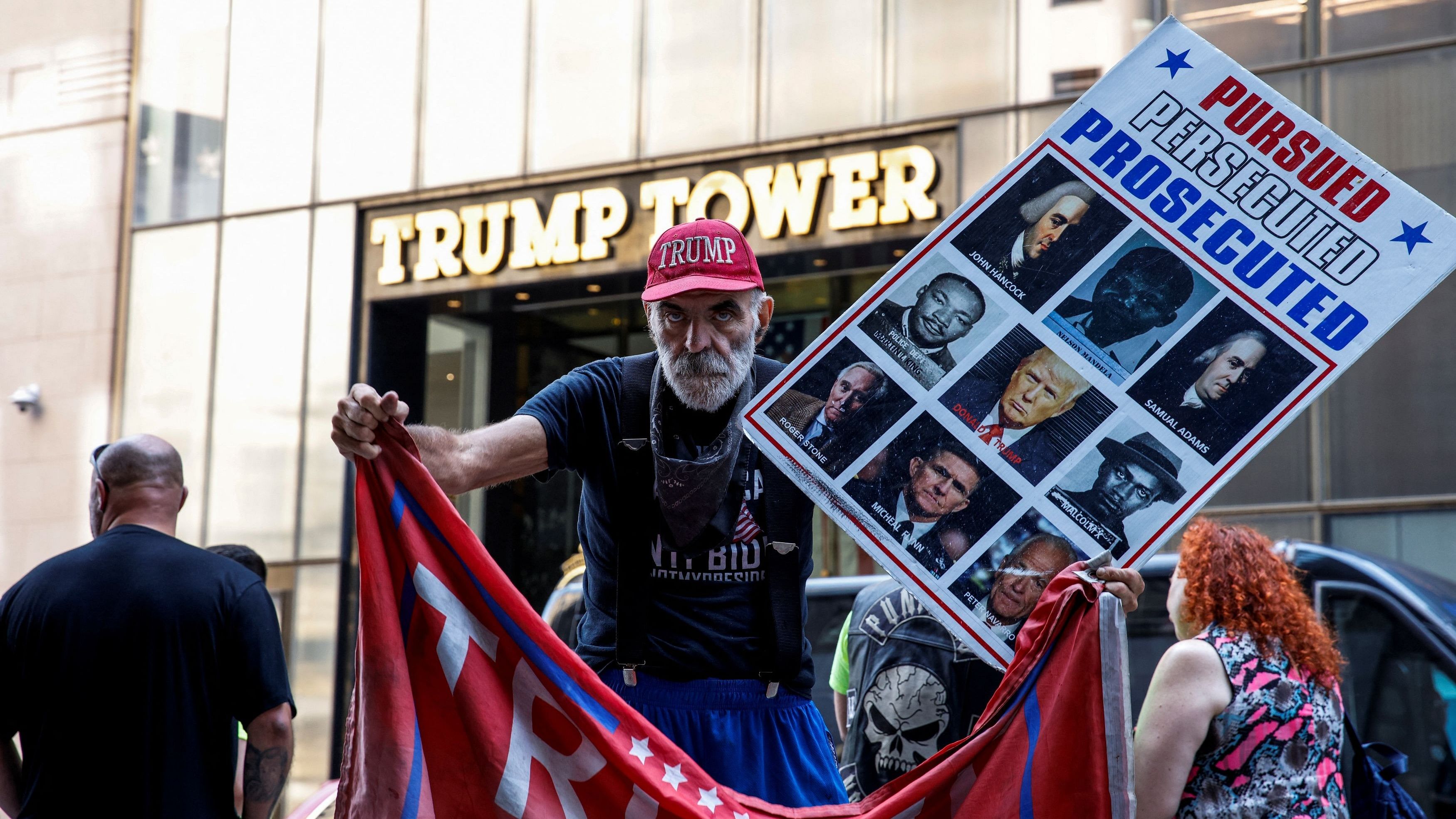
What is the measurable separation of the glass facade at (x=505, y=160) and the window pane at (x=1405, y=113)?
2cm

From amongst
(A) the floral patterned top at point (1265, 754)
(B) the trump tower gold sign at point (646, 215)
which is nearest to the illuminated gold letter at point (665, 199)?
(B) the trump tower gold sign at point (646, 215)

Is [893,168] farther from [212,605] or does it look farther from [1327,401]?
[212,605]

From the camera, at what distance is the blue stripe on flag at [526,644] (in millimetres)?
2797

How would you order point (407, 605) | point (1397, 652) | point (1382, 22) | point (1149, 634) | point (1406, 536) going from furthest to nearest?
point (1382, 22), point (1406, 536), point (1149, 634), point (1397, 652), point (407, 605)

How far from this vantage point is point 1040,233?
9.54 feet

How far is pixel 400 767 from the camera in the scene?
261 centimetres

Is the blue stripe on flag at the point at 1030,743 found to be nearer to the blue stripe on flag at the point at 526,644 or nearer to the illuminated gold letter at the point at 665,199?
the blue stripe on flag at the point at 526,644

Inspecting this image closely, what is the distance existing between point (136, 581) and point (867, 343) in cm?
213

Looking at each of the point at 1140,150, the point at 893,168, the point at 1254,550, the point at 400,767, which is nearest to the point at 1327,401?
the point at 893,168

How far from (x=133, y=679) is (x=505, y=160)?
1124 cm

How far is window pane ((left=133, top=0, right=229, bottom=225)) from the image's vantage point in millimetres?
15914

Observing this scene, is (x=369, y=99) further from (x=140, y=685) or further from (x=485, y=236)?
(x=140, y=685)

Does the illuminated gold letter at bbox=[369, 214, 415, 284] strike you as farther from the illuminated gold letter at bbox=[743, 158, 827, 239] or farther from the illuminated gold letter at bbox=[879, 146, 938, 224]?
the illuminated gold letter at bbox=[879, 146, 938, 224]

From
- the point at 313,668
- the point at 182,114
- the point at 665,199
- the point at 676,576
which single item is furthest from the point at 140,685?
the point at 182,114
